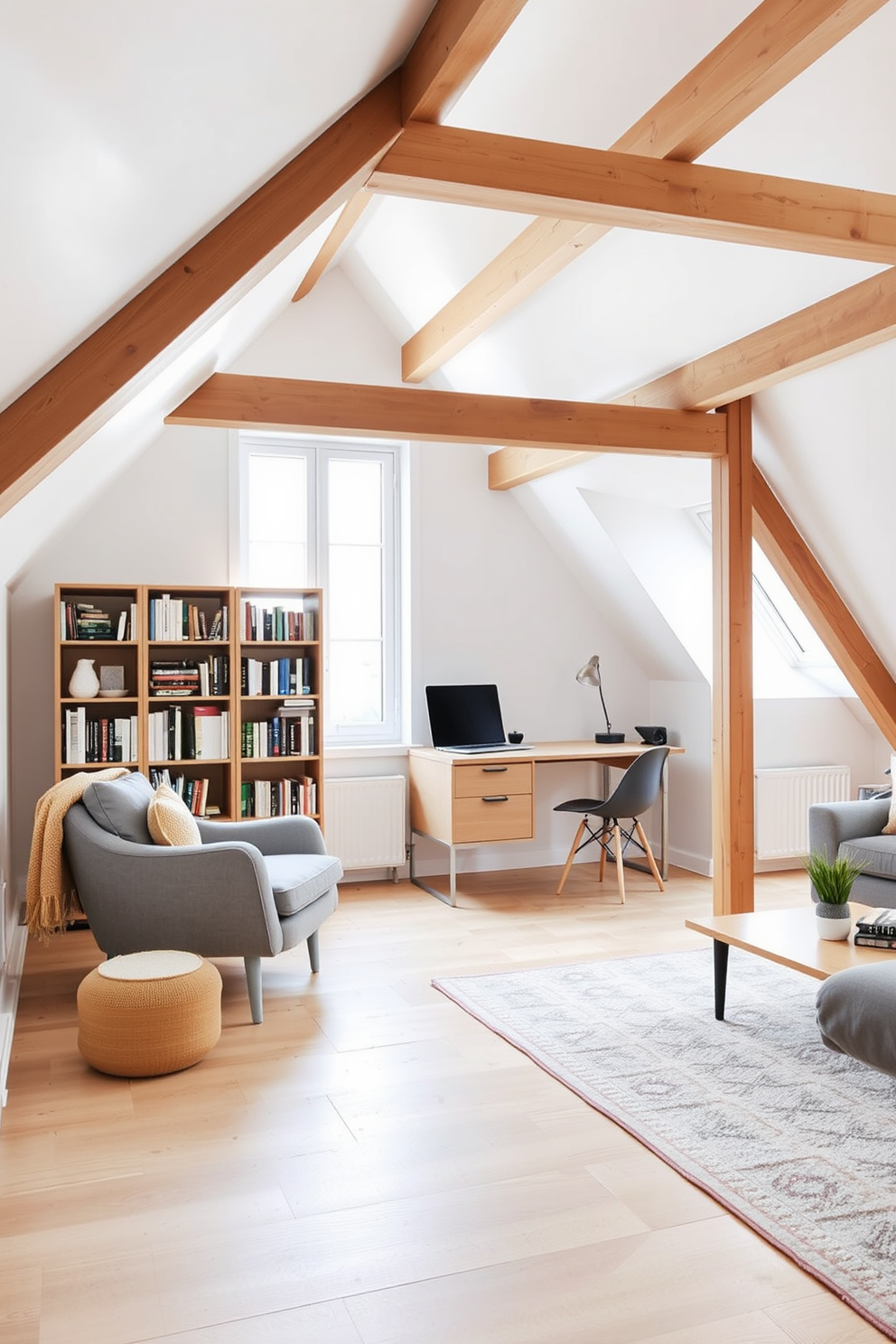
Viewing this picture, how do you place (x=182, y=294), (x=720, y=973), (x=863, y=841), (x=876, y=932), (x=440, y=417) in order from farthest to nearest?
(x=863, y=841) < (x=440, y=417) < (x=720, y=973) < (x=876, y=932) < (x=182, y=294)

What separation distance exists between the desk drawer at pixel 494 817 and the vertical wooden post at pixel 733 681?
43.1 inches

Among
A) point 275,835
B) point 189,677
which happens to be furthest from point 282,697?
point 275,835

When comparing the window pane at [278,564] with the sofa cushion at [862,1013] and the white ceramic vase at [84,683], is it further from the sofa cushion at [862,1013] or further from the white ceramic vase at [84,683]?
the sofa cushion at [862,1013]

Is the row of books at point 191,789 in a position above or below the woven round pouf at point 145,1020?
above

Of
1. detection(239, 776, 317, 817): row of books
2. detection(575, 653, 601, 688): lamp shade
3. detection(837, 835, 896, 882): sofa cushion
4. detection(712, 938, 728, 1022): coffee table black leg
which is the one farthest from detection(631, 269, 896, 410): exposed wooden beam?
detection(239, 776, 317, 817): row of books

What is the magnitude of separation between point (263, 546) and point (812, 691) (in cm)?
336

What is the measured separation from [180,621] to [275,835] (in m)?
1.42

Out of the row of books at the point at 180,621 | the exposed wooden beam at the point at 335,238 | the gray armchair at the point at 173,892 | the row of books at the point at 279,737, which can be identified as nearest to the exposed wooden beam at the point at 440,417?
the exposed wooden beam at the point at 335,238

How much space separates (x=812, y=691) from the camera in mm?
6445

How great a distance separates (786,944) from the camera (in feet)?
11.2

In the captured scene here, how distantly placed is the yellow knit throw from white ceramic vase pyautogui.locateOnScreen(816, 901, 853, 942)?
2604 millimetres

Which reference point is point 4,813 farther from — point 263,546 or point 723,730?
point 723,730

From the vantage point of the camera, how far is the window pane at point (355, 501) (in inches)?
243

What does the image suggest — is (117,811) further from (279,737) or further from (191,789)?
(279,737)
